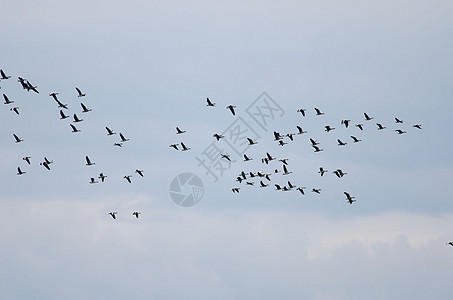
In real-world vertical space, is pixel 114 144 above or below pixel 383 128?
above

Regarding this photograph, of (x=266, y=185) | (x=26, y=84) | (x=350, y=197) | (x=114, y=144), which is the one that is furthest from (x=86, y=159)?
(x=350, y=197)

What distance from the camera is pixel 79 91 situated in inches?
5384

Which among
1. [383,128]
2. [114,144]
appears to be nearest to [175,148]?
[114,144]

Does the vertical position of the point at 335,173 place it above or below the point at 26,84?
below

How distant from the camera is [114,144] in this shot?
144 metres

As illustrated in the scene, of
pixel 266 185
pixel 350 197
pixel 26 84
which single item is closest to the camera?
pixel 26 84

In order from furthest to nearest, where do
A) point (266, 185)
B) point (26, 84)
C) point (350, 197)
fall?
point (266, 185), point (350, 197), point (26, 84)

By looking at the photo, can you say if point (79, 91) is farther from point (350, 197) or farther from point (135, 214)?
point (350, 197)

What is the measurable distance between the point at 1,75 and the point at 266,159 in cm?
3658

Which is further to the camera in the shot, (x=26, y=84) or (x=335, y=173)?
(x=335, y=173)

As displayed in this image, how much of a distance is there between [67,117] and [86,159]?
1056 cm

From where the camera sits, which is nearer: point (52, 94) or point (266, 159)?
point (52, 94)

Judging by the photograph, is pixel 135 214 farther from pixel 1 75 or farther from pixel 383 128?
pixel 383 128

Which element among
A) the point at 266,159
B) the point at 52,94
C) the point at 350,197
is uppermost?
the point at 52,94
